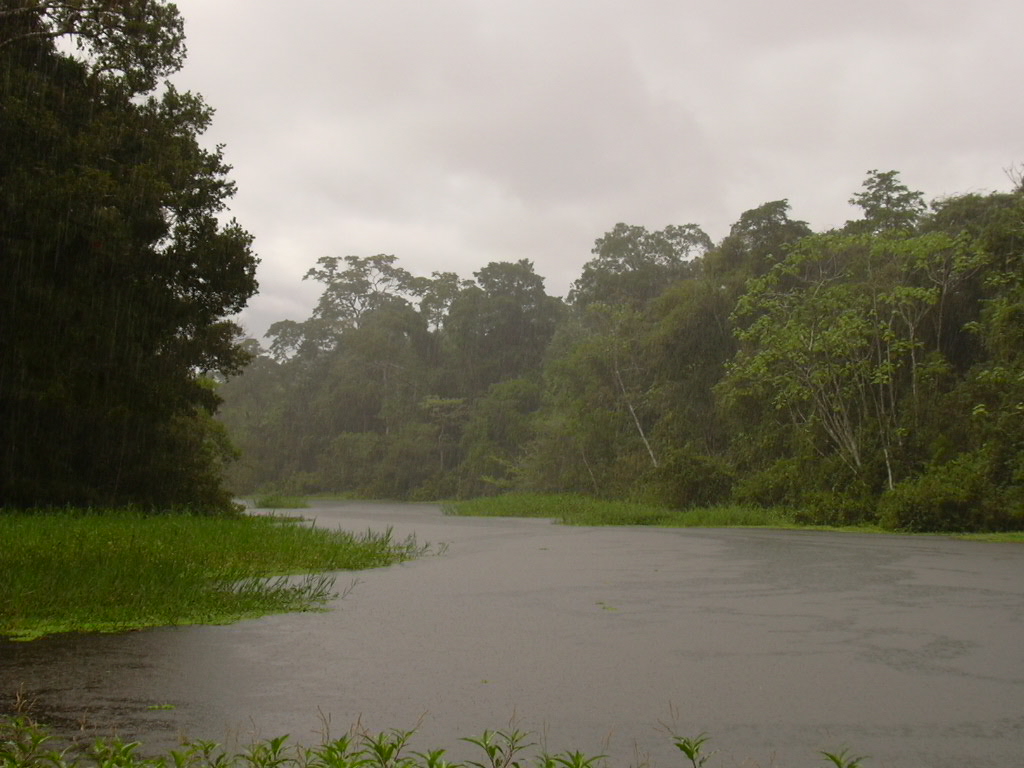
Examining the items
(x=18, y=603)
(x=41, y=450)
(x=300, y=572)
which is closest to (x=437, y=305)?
(x=41, y=450)

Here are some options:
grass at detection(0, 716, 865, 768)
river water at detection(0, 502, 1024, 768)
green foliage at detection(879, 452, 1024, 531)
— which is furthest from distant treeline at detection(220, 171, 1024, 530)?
grass at detection(0, 716, 865, 768)

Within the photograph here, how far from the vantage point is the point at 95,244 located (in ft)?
28.8

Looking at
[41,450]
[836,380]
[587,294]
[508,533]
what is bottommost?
[508,533]

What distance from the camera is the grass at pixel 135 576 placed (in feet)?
22.0

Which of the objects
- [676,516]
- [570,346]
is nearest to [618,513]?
[676,516]

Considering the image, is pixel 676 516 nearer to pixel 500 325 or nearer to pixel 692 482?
pixel 692 482

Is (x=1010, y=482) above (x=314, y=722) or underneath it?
above

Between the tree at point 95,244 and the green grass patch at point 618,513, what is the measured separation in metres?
11.5

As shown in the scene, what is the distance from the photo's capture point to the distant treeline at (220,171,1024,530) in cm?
1994

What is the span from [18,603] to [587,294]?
1670 inches

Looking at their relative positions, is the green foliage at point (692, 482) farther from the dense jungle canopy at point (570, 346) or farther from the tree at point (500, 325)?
the tree at point (500, 325)

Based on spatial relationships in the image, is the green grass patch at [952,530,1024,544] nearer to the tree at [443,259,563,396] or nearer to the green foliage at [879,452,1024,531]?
the green foliage at [879,452,1024,531]

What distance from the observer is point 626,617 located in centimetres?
761

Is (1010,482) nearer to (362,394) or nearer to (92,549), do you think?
(92,549)
